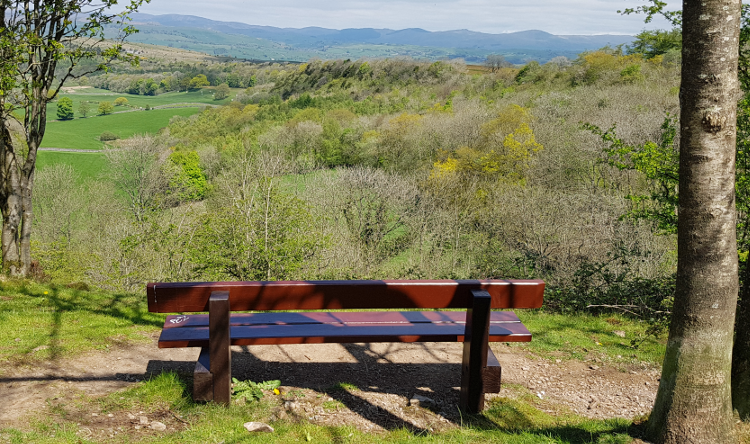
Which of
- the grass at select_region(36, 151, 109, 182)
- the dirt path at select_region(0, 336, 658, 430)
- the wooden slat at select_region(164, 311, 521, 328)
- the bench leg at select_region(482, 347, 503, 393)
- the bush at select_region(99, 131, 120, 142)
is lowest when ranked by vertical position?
the grass at select_region(36, 151, 109, 182)

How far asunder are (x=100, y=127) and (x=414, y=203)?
235 feet

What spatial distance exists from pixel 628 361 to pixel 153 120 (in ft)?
308

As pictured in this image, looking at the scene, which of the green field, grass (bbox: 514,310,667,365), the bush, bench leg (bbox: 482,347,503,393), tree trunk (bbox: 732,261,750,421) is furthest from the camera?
the bush

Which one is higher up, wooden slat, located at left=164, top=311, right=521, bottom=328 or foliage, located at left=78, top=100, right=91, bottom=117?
foliage, located at left=78, top=100, right=91, bottom=117

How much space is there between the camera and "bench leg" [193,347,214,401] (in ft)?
13.5

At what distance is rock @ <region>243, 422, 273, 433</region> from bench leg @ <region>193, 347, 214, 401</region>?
44cm

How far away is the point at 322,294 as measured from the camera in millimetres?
4059

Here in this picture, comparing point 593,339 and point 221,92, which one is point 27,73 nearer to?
point 593,339

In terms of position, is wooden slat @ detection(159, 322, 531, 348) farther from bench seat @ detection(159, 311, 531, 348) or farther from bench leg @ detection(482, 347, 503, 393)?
bench leg @ detection(482, 347, 503, 393)

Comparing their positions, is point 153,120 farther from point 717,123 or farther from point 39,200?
point 717,123

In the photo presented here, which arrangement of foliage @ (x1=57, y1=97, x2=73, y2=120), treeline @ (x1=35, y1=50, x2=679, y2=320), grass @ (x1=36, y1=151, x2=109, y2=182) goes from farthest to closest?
foliage @ (x1=57, y1=97, x2=73, y2=120) → grass @ (x1=36, y1=151, x2=109, y2=182) → treeline @ (x1=35, y1=50, x2=679, y2=320)

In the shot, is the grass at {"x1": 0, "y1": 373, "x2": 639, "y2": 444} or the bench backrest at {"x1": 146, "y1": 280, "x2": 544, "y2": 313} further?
the bench backrest at {"x1": 146, "y1": 280, "x2": 544, "y2": 313}

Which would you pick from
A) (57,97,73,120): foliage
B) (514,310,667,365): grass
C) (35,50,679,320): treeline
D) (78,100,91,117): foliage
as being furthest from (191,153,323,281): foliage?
(78,100,91,117): foliage

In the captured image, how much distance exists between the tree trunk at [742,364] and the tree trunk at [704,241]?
0.32m
